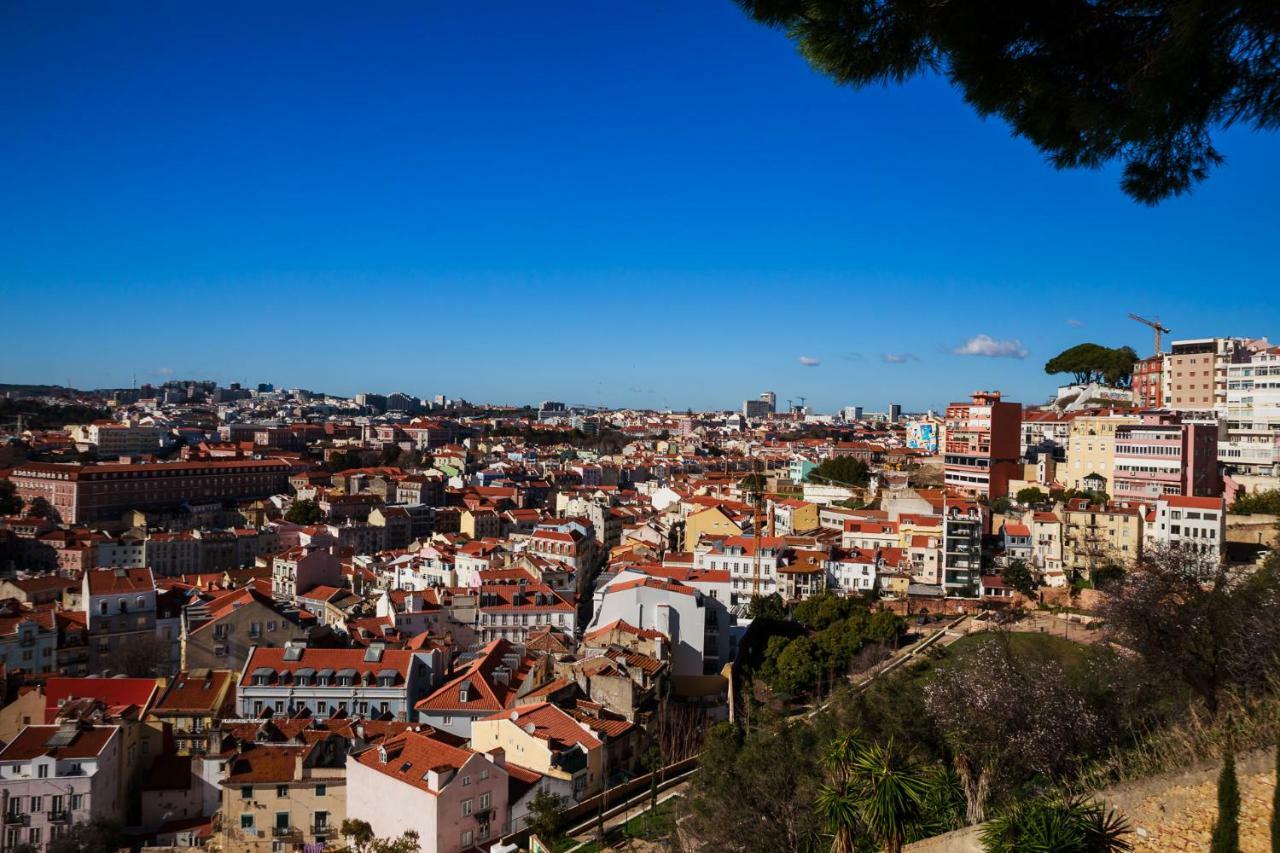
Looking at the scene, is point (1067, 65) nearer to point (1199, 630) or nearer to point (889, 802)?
point (889, 802)

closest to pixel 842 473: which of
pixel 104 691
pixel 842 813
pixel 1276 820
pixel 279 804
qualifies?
pixel 104 691

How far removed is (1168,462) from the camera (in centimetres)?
2808

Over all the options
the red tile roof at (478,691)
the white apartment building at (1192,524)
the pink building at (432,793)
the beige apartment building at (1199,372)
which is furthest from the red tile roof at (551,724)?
the beige apartment building at (1199,372)

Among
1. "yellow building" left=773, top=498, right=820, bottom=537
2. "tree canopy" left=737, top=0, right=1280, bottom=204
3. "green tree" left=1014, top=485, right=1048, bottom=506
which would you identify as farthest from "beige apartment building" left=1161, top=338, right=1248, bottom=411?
"tree canopy" left=737, top=0, right=1280, bottom=204

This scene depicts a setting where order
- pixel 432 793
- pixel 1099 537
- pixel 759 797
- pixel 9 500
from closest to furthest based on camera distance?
pixel 759 797
pixel 432 793
pixel 1099 537
pixel 9 500

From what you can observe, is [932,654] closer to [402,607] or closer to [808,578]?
[808,578]

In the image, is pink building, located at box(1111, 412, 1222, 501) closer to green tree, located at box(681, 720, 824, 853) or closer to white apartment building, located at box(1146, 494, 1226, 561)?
white apartment building, located at box(1146, 494, 1226, 561)

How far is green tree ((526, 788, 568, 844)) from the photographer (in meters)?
11.3

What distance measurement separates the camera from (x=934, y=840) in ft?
20.8

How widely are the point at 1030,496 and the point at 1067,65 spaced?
29.5 meters

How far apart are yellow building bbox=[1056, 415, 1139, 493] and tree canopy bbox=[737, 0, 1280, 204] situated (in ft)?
97.6

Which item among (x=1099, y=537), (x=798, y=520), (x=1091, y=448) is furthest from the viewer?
(x=798, y=520)

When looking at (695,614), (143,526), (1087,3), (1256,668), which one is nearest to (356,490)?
(143,526)

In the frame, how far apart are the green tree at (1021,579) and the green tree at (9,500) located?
138ft
